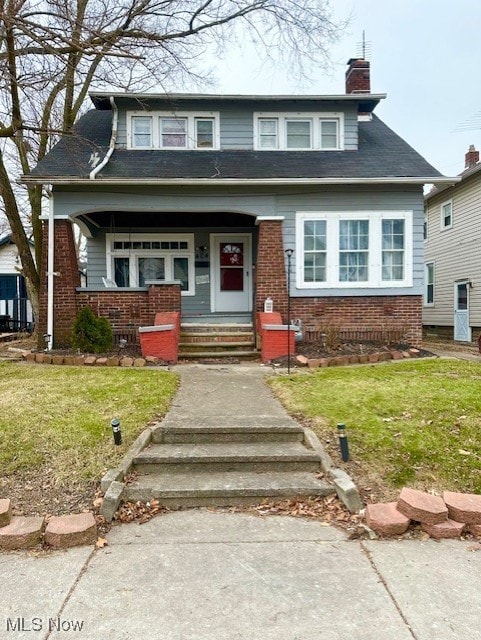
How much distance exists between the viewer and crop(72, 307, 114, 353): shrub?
339 inches

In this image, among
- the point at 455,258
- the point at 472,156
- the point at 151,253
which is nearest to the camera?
the point at 151,253

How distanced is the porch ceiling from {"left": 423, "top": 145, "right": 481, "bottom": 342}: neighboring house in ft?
22.7

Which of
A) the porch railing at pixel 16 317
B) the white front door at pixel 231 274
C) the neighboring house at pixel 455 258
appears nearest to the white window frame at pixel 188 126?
the white front door at pixel 231 274

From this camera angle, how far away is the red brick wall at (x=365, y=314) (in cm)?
977

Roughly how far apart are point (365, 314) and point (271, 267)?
7.90ft

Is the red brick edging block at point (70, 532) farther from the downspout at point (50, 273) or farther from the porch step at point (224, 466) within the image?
the downspout at point (50, 273)

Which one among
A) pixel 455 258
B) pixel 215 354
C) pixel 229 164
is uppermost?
pixel 229 164

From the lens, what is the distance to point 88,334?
8602 mm

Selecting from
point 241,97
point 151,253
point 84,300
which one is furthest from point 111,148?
point 84,300

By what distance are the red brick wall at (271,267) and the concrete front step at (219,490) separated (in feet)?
20.1

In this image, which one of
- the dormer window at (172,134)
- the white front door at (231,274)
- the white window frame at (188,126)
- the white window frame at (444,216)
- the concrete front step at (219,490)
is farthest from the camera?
the white window frame at (444,216)

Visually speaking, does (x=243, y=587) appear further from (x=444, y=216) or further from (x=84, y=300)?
(x=444, y=216)

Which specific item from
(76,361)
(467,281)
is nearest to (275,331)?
(76,361)
